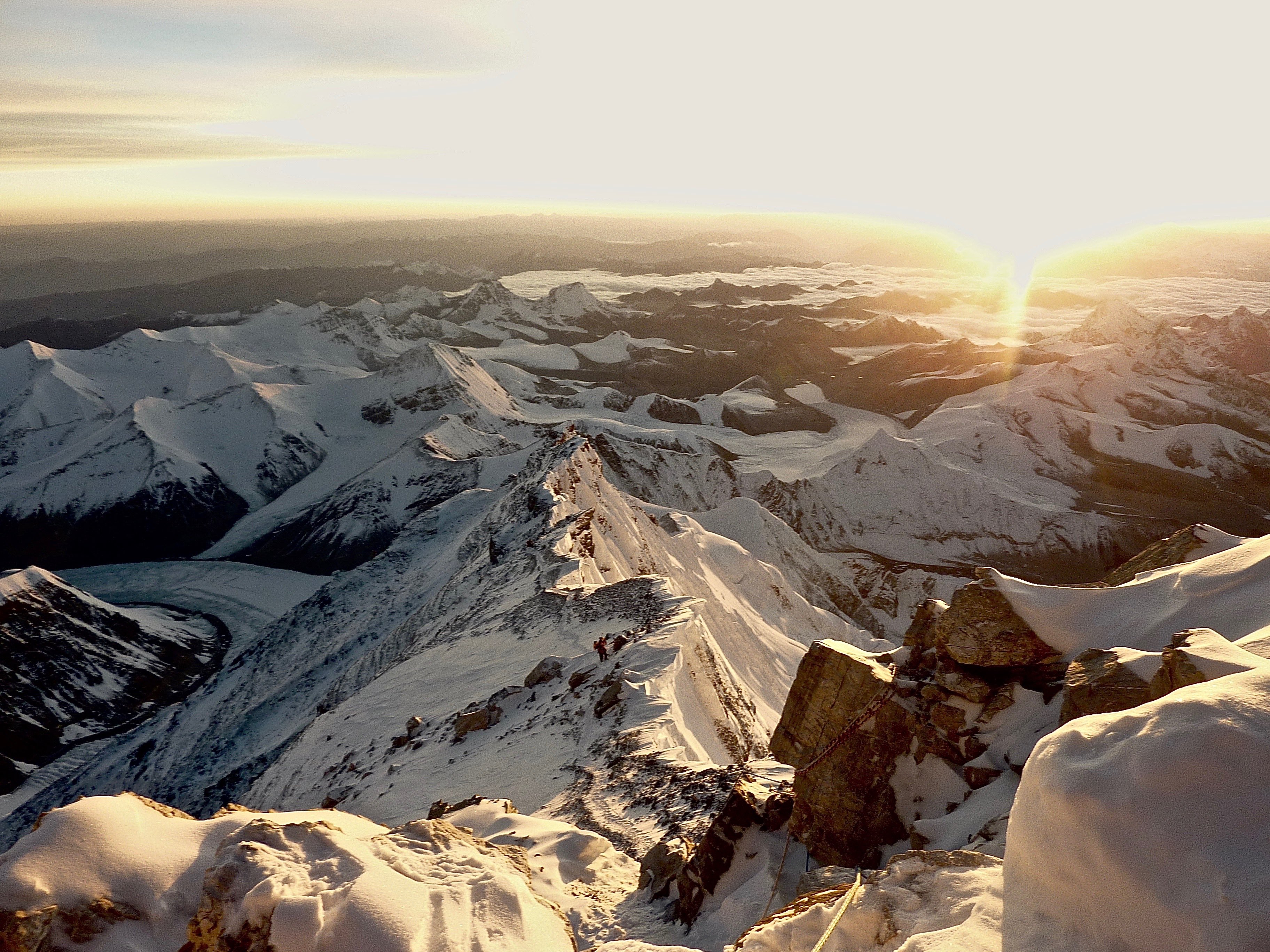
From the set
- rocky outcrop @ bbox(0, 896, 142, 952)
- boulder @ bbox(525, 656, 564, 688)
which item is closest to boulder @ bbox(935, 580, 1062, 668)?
rocky outcrop @ bbox(0, 896, 142, 952)

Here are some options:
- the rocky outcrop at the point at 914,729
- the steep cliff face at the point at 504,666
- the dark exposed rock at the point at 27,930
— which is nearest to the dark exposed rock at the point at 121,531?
the steep cliff face at the point at 504,666

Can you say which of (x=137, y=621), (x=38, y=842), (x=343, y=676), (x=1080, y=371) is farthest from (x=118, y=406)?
(x=1080, y=371)

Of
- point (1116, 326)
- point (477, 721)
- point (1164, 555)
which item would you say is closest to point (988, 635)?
point (1164, 555)

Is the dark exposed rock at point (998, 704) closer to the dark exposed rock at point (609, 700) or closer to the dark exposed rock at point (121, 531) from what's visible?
the dark exposed rock at point (609, 700)

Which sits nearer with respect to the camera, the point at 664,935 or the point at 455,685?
the point at 664,935

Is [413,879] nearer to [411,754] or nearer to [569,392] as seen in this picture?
[411,754]

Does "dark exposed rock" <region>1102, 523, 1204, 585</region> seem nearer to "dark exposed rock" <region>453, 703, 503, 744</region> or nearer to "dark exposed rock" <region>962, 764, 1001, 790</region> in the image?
"dark exposed rock" <region>962, 764, 1001, 790</region>
